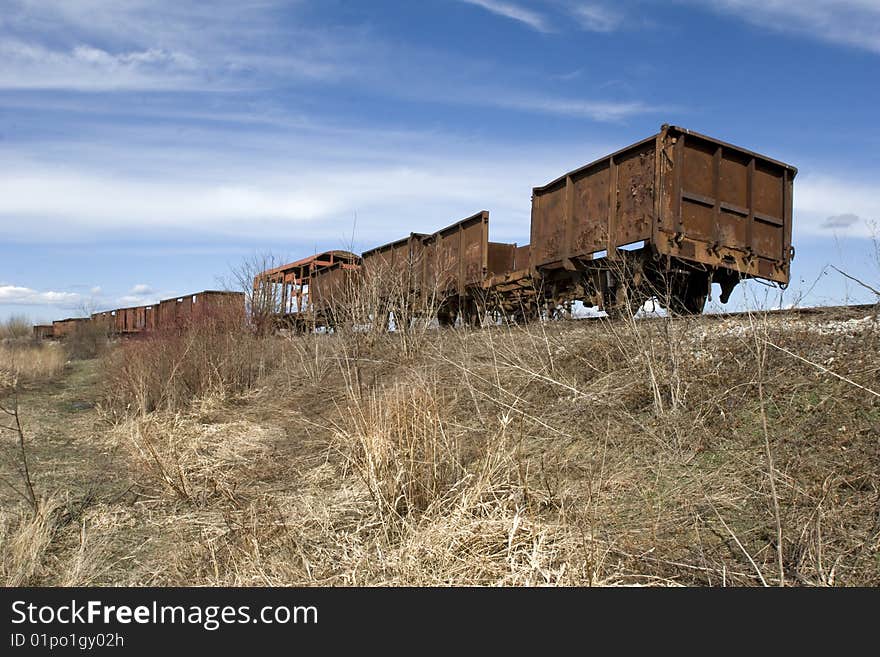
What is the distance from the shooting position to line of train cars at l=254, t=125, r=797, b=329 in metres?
8.91

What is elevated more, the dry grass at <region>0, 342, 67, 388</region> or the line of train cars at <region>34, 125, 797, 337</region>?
the line of train cars at <region>34, 125, 797, 337</region>

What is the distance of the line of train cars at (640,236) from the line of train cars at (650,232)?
2 cm

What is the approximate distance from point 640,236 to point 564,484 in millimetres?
5093

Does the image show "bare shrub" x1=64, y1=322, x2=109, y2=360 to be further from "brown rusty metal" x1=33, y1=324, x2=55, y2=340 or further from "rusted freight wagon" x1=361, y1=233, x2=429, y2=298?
"rusted freight wagon" x1=361, y1=233, x2=429, y2=298

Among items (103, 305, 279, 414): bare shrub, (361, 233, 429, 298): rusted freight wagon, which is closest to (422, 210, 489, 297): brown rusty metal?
(361, 233, 429, 298): rusted freight wagon

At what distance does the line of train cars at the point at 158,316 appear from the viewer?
1416 centimetres

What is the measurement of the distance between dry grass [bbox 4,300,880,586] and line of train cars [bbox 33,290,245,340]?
6.23 metres

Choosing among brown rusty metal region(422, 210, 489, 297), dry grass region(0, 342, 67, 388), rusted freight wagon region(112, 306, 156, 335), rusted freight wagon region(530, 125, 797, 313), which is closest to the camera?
rusted freight wagon region(530, 125, 797, 313)

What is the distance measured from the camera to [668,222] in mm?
8867

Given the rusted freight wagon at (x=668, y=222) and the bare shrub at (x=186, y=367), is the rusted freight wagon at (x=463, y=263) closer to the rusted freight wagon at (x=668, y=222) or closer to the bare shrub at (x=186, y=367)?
the rusted freight wagon at (x=668, y=222)

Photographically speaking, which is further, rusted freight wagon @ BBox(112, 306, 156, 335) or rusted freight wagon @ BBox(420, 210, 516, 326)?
rusted freight wagon @ BBox(112, 306, 156, 335)

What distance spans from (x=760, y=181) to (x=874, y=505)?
24.1ft

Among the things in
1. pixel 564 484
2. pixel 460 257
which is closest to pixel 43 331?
pixel 460 257

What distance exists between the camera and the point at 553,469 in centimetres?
521
